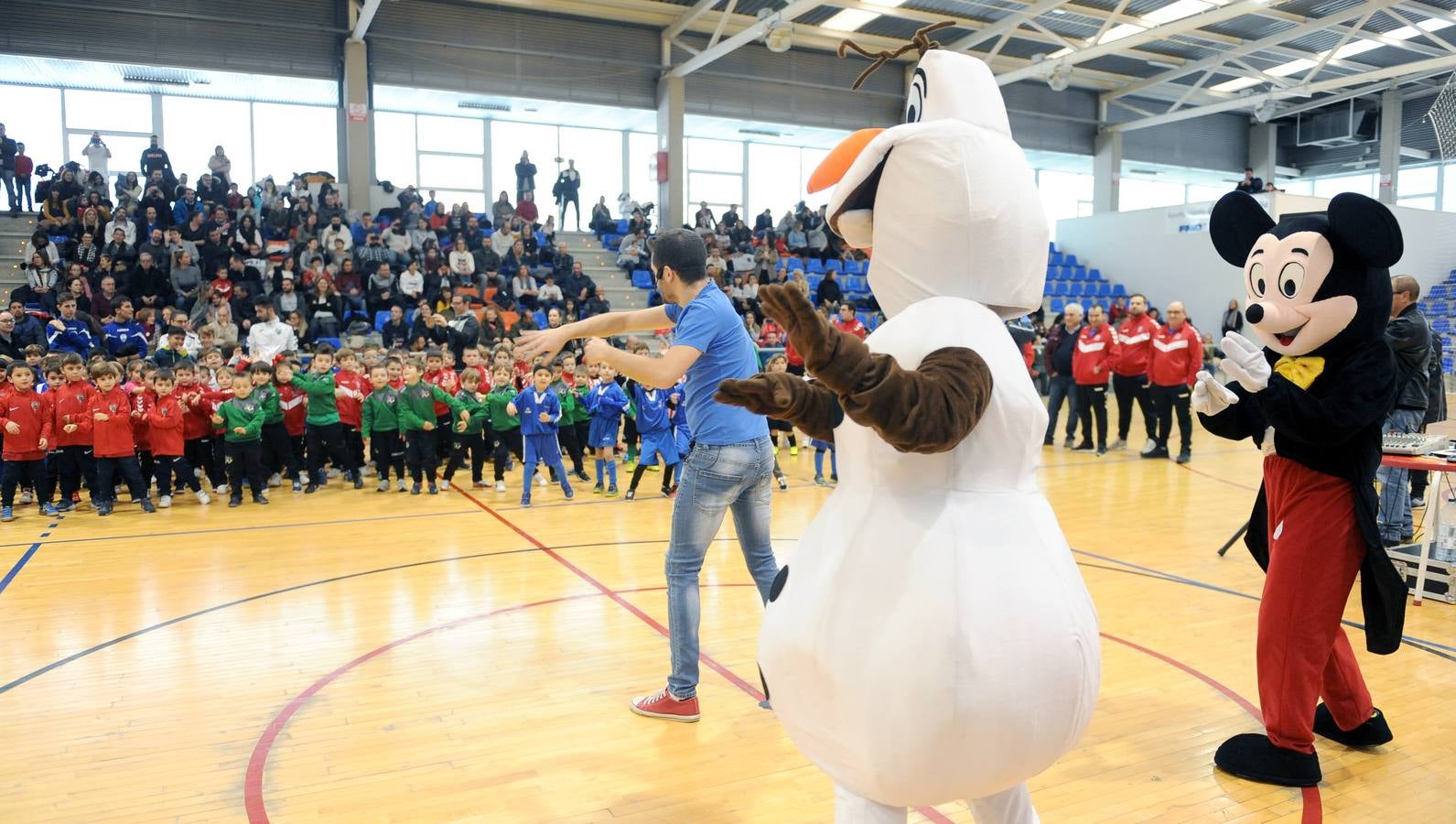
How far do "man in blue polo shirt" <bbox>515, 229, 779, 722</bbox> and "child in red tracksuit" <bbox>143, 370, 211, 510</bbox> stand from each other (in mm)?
5678

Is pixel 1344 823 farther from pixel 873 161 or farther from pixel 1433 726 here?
pixel 873 161

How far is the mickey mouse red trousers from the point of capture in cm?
291

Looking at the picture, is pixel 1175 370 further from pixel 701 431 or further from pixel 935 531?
pixel 935 531

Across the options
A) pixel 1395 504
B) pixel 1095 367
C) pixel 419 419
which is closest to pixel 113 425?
pixel 419 419

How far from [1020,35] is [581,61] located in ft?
24.9

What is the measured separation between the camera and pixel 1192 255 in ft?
61.9

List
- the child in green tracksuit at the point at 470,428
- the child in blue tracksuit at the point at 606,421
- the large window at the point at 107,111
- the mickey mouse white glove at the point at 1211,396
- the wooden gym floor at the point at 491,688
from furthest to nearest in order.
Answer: the large window at the point at 107,111 → the child in green tracksuit at the point at 470,428 → the child in blue tracksuit at the point at 606,421 → the wooden gym floor at the point at 491,688 → the mickey mouse white glove at the point at 1211,396

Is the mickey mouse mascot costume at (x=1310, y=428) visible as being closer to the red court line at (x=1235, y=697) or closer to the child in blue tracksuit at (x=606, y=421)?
the red court line at (x=1235, y=697)

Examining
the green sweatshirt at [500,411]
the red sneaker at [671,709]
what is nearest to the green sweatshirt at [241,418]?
the green sweatshirt at [500,411]

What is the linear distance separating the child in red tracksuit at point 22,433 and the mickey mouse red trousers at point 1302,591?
7.97 metres

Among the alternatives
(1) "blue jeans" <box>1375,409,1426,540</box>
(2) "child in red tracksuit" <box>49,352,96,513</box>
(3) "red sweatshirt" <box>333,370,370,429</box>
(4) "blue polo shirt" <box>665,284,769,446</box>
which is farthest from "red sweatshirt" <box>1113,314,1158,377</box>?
(2) "child in red tracksuit" <box>49,352,96,513</box>

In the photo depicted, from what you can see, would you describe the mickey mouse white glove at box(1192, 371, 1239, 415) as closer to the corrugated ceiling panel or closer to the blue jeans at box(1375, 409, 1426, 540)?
the blue jeans at box(1375, 409, 1426, 540)

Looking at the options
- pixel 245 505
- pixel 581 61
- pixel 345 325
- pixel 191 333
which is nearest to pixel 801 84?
pixel 581 61

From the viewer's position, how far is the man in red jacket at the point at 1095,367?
10305 mm
